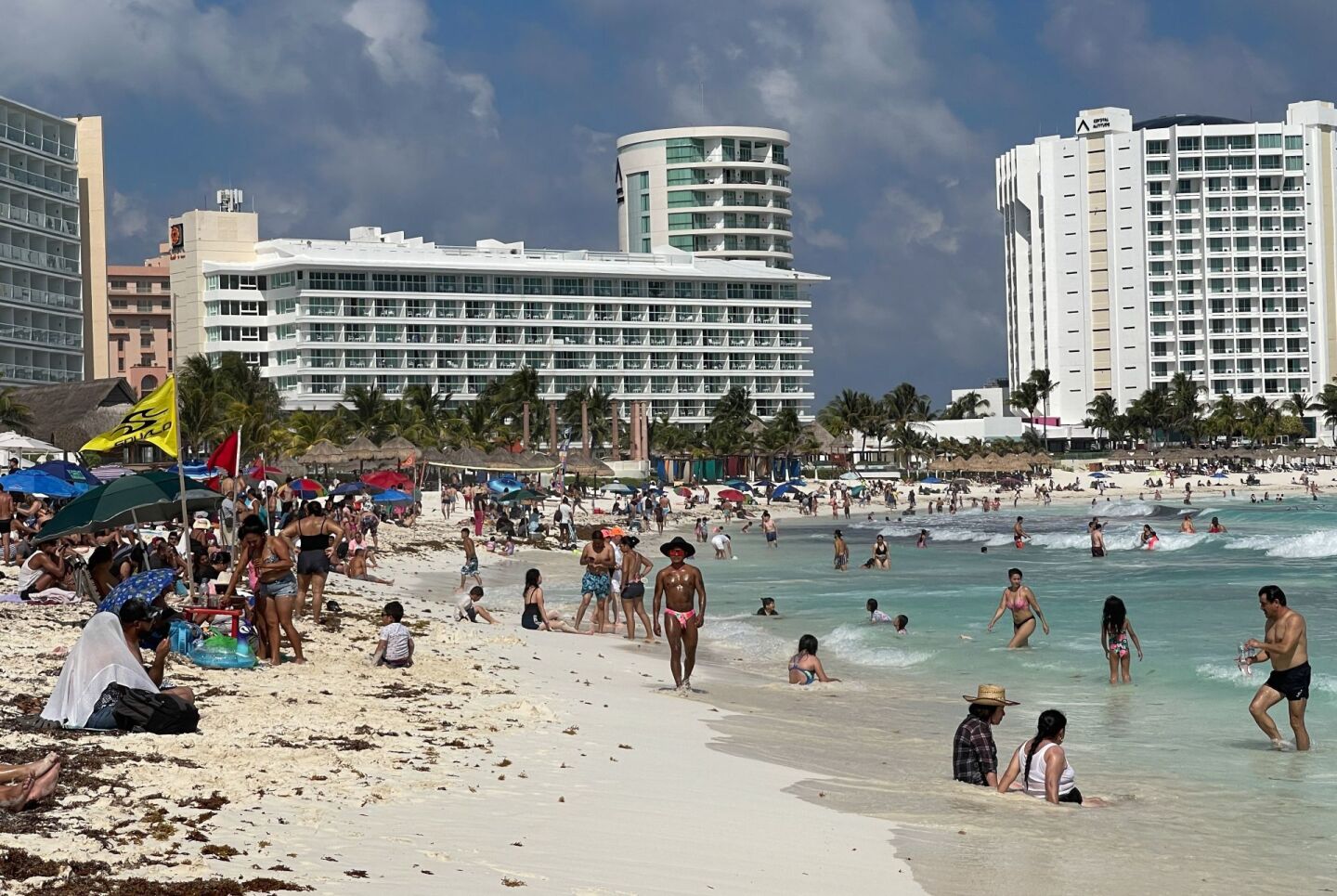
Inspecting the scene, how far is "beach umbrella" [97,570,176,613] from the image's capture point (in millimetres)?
11875

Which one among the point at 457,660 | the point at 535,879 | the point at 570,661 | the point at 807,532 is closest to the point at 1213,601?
the point at 570,661

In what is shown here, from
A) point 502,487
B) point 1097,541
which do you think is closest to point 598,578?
point 1097,541

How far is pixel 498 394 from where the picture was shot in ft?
334

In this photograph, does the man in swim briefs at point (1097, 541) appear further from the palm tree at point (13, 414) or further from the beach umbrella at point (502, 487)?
the palm tree at point (13, 414)

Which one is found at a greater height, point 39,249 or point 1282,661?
point 39,249

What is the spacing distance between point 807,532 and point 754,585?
94.2 feet

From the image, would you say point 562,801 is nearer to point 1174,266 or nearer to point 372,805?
point 372,805

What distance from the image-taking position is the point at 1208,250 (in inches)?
5266

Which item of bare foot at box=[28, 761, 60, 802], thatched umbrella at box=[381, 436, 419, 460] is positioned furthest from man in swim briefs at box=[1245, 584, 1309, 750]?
thatched umbrella at box=[381, 436, 419, 460]

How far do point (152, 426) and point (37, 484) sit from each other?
10482 mm

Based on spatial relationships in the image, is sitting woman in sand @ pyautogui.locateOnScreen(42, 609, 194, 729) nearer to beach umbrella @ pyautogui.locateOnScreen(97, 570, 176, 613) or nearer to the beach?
the beach

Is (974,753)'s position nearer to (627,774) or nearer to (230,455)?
(627,774)

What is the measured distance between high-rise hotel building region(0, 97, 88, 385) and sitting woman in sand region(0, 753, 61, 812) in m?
77.0

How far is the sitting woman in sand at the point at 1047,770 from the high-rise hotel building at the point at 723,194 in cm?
12426
